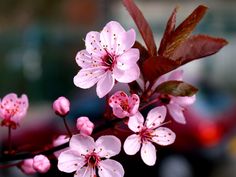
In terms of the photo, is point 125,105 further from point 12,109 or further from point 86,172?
point 12,109

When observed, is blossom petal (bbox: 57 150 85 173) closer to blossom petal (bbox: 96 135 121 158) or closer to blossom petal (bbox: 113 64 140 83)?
blossom petal (bbox: 96 135 121 158)

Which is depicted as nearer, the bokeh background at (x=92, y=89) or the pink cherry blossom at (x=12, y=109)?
Answer: the pink cherry blossom at (x=12, y=109)

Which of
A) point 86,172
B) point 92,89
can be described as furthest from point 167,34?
point 92,89

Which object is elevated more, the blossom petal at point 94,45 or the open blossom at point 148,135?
the blossom petal at point 94,45

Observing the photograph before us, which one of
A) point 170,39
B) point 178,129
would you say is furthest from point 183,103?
point 178,129

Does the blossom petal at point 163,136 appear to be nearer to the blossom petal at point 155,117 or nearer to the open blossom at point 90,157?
the blossom petal at point 155,117

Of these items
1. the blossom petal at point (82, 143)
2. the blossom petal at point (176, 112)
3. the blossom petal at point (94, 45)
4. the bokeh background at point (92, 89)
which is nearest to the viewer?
the blossom petal at point (82, 143)

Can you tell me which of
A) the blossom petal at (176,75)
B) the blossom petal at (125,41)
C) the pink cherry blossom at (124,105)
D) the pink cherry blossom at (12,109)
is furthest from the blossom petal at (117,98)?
the pink cherry blossom at (12,109)
